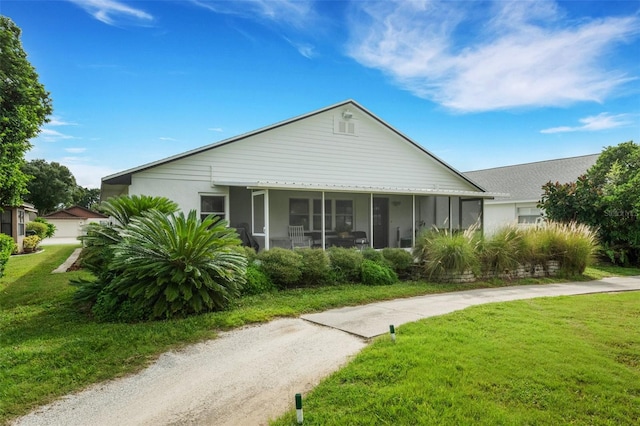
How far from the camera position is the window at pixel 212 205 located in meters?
12.7

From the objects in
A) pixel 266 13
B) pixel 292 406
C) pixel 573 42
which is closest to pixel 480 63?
pixel 573 42

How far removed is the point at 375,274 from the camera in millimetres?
9758

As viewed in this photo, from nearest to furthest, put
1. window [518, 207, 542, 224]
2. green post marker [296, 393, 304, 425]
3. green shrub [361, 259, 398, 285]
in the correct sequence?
green post marker [296, 393, 304, 425] < green shrub [361, 259, 398, 285] < window [518, 207, 542, 224]

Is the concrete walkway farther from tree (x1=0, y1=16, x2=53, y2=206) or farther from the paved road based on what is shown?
tree (x1=0, y1=16, x2=53, y2=206)

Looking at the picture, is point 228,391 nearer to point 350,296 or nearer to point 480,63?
point 350,296

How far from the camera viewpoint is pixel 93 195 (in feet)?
254

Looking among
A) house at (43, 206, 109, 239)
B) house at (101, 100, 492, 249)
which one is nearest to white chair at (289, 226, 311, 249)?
house at (101, 100, 492, 249)

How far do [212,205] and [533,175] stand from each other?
19.8 meters

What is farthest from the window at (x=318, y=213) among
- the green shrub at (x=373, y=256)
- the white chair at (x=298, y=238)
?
the green shrub at (x=373, y=256)

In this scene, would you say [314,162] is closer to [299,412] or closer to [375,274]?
[375,274]

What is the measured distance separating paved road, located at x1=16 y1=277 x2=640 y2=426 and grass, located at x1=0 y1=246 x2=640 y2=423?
0.31 metres

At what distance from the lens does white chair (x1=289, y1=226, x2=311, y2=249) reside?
43.3 feet

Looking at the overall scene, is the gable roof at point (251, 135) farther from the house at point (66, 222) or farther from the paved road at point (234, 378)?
the house at point (66, 222)

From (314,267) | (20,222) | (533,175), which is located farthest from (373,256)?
(20,222)
